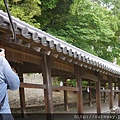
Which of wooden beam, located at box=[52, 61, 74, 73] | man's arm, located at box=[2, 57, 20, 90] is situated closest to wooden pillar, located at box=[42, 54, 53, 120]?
wooden beam, located at box=[52, 61, 74, 73]

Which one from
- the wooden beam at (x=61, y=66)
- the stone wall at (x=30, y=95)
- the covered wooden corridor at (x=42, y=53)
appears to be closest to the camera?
the covered wooden corridor at (x=42, y=53)

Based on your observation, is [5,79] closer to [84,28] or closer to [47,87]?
[47,87]

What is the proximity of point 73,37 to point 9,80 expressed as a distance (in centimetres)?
1028

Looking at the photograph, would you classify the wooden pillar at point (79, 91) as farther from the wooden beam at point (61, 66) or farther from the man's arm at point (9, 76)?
the man's arm at point (9, 76)

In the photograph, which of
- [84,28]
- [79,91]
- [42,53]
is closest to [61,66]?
[79,91]

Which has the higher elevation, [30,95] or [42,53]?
[42,53]

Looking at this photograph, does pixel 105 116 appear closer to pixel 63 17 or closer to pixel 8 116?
pixel 8 116

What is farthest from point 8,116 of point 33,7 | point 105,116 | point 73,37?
point 73,37

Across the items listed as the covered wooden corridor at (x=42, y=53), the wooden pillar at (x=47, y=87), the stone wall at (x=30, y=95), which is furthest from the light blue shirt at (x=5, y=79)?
the stone wall at (x=30, y=95)

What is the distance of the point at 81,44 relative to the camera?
1211cm

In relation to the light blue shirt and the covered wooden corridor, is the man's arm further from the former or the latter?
the covered wooden corridor

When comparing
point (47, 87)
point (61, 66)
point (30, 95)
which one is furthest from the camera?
point (30, 95)

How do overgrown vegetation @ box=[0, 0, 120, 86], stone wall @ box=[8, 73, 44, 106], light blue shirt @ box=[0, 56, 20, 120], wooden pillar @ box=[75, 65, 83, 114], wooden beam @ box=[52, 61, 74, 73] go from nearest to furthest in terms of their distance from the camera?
1. light blue shirt @ box=[0, 56, 20, 120]
2. wooden beam @ box=[52, 61, 74, 73]
3. wooden pillar @ box=[75, 65, 83, 114]
4. overgrown vegetation @ box=[0, 0, 120, 86]
5. stone wall @ box=[8, 73, 44, 106]

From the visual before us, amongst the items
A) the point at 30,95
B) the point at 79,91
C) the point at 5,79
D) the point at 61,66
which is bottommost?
the point at 30,95
